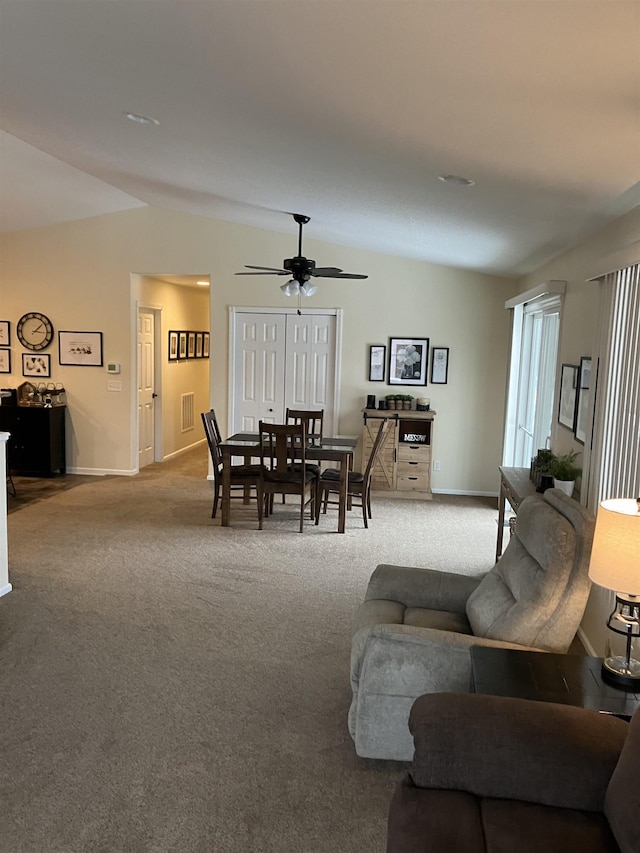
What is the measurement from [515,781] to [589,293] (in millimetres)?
3243

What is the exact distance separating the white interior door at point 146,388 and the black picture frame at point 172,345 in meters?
0.38

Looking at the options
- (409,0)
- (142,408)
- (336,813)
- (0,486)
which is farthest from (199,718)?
(142,408)

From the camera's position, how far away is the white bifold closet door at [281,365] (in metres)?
7.69

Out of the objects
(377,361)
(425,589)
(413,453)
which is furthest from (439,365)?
(425,589)

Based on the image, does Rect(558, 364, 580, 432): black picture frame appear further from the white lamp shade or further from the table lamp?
the white lamp shade

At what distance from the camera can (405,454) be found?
23.8 feet

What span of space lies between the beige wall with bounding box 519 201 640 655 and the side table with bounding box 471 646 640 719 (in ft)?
3.67

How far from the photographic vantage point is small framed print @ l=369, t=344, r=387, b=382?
7.57m

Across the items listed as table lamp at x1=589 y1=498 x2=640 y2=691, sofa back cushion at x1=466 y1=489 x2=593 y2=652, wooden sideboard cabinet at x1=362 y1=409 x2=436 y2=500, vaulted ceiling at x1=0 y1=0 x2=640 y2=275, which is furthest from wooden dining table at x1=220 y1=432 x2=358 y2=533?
table lamp at x1=589 y1=498 x2=640 y2=691

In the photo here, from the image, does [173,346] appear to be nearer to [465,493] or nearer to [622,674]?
[465,493]

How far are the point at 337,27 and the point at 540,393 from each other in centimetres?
451

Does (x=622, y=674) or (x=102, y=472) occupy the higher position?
(x=622, y=674)

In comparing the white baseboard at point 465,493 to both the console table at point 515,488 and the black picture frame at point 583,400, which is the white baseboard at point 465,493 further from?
the black picture frame at point 583,400

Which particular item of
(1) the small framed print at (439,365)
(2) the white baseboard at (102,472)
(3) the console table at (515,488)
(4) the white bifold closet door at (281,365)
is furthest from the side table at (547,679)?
(2) the white baseboard at (102,472)
